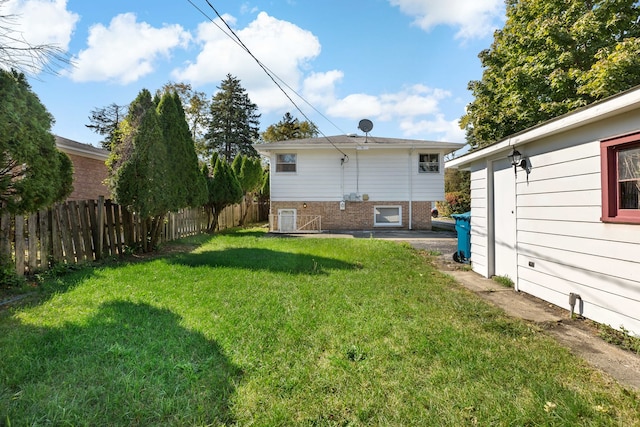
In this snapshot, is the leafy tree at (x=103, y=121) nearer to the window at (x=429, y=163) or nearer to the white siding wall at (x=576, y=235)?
the window at (x=429, y=163)

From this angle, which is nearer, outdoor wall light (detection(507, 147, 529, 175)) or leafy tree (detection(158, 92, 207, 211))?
outdoor wall light (detection(507, 147, 529, 175))

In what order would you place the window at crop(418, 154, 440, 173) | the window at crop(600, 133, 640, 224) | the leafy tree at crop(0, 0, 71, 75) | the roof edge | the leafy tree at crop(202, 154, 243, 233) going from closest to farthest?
the roof edge, the window at crop(600, 133, 640, 224), the leafy tree at crop(0, 0, 71, 75), the leafy tree at crop(202, 154, 243, 233), the window at crop(418, 154, 440, 173)

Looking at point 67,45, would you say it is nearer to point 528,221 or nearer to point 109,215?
point 109,215

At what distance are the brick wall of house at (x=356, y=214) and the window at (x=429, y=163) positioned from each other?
1.64m

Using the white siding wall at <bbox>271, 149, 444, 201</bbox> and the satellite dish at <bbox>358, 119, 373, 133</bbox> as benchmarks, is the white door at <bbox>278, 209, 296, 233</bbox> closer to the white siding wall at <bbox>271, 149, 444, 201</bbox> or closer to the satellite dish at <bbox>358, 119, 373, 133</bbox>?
the white siding wall at <bbox>271, 149, 444, 201</bbox>

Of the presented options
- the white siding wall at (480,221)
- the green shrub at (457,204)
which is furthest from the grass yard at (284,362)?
the green shrub at (457,204)

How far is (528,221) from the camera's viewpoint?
515cm

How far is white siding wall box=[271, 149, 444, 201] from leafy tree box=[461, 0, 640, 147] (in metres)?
3.36

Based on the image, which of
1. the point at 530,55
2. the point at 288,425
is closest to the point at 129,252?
the point at 288,425

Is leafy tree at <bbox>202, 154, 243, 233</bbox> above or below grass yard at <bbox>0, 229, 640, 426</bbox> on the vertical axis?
above

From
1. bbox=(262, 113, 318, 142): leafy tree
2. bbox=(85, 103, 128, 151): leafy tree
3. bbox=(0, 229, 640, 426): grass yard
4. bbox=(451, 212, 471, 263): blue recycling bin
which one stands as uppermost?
bbox=(85, 103, 128, 151): leafy tree

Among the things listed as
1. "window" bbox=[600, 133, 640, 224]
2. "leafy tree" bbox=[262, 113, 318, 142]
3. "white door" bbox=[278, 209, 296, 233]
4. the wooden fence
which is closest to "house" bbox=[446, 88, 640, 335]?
"window" bbox=[600, 133, 640, 224]

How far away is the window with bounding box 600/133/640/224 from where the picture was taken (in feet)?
11.1

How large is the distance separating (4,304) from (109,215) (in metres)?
3.57
